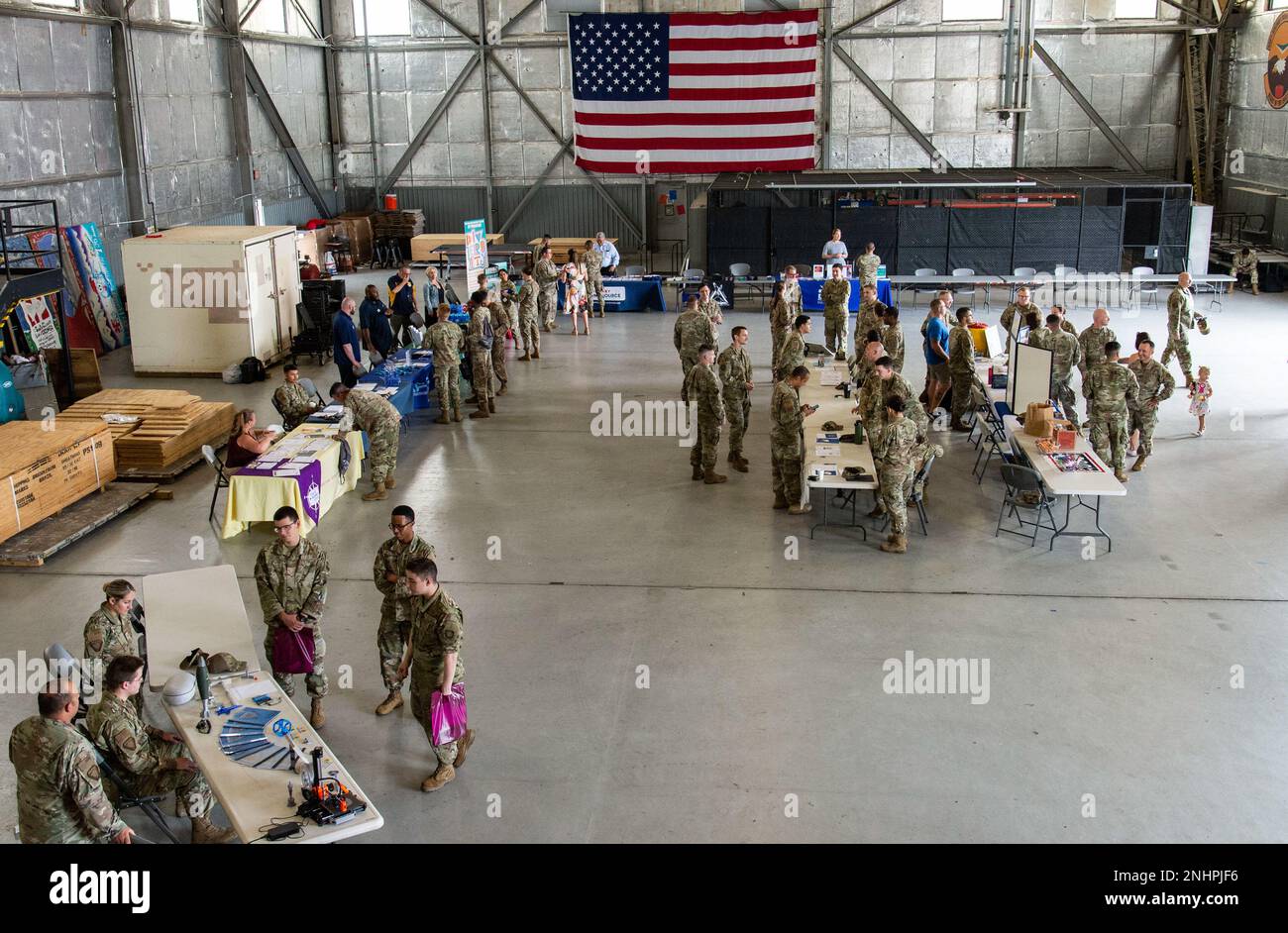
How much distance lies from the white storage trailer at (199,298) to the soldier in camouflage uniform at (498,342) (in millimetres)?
3936

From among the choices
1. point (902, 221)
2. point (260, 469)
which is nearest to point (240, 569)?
point (260, 469)

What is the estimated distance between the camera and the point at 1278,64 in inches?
932

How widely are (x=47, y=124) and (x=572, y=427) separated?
10435 millimetres

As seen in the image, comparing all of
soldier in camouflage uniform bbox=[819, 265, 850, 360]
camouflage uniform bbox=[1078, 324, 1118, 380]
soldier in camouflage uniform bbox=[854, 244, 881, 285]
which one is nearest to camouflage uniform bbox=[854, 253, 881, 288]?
soldier in camouflage uniform bbox=[854, 244, 881, 285]

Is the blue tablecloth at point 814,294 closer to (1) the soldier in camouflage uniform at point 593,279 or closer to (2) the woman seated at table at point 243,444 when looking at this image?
(1) the soldier in camouflage uniform at point 593,279

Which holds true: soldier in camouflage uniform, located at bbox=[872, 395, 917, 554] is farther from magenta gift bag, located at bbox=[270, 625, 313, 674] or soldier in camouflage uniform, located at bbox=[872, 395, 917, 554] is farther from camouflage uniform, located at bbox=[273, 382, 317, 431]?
camouflage uniform, located at bbox=[273, 382, 317, 431]

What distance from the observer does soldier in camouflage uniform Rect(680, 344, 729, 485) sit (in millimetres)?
12523

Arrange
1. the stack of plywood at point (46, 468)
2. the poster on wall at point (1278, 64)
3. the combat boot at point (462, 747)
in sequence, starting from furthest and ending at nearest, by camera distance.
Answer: the poster on wall at point (1278, 64) → the stack of plywood at point (46, 468) → the combat boot at point (462, 747)

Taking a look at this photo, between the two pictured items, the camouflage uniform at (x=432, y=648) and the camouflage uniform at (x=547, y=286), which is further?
the camouflage uniform at (x=547, y=286)

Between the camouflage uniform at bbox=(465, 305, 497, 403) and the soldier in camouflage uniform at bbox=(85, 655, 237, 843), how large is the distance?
9.16 metres

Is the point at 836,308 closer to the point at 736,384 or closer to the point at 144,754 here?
the point at 736,384

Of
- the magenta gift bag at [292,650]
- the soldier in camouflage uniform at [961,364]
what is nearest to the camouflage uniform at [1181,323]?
the soldier in camouflage uniform at [961,364]

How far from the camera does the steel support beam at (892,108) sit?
1109 inches

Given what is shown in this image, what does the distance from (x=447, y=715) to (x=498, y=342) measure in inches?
392
